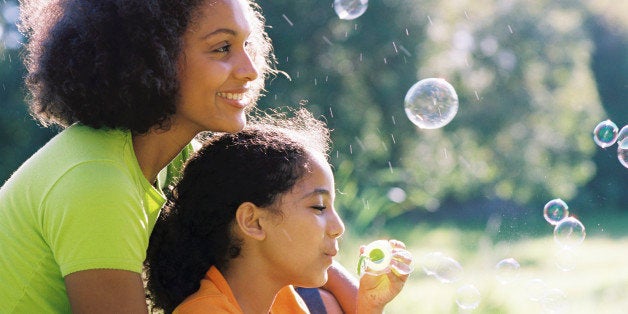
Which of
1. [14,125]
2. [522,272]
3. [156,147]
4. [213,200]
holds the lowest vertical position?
[522,272]

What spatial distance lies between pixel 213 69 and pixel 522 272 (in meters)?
6.00

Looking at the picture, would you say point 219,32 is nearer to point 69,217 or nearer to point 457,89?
point 69,217

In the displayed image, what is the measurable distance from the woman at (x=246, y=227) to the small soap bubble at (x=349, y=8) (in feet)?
3.98

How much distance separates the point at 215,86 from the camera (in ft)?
6.68

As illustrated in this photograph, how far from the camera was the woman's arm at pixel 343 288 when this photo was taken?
2.45 metres

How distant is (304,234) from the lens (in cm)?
212

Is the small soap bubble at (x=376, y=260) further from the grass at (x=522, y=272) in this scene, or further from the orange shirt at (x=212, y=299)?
the grass at (x=522, y=272)

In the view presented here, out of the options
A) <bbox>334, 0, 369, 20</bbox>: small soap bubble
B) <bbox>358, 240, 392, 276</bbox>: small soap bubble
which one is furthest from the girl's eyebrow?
<bbox>334, 0, 369, 20</bbox>: small soap bubble

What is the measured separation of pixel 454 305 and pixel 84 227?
3.68m

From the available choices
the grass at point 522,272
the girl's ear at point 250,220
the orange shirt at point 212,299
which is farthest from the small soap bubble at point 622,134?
the orange shirt at point 212,299

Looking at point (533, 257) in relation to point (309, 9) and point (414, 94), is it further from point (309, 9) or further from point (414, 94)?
point (414, 94)

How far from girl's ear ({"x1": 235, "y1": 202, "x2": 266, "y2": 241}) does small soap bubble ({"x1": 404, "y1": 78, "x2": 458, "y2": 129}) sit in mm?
1129

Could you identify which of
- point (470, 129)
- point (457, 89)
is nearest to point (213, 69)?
point (457, 89)

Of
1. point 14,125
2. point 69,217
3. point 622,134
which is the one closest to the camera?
point 69,217
